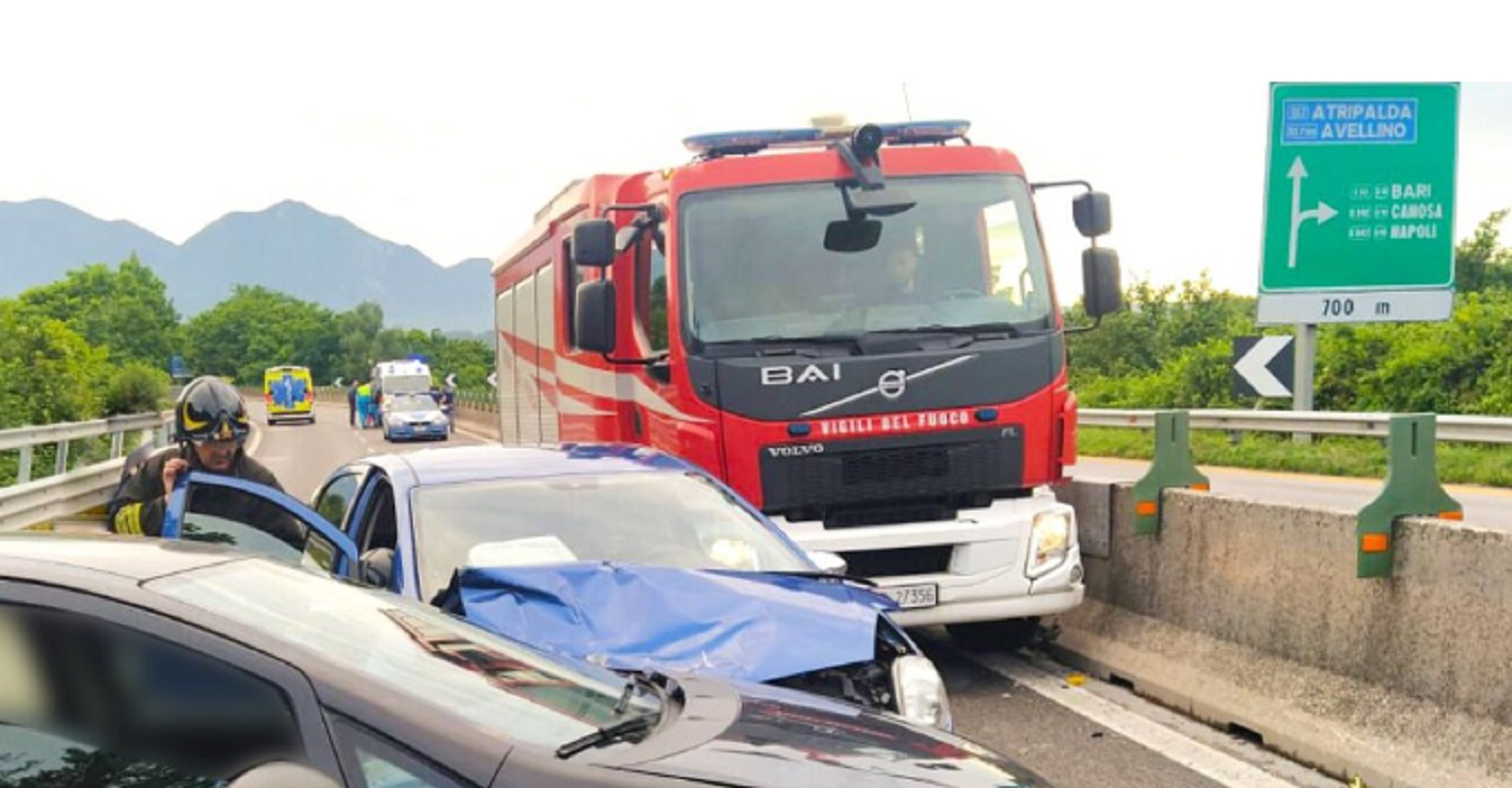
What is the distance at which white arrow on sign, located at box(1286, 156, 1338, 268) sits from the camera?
627 inches

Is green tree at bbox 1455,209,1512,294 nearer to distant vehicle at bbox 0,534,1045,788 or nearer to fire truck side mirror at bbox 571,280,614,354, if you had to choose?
fire truck side mirror at bbox 571,280,614,354

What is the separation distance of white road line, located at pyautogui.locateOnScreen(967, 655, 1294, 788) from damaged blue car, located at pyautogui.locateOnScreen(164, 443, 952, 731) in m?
1.66

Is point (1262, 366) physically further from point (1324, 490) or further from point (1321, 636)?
point (1321, 636)

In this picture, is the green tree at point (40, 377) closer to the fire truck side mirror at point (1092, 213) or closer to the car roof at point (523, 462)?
the fire truck side mirror at point (1092, 213)

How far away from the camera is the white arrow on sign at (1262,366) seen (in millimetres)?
17953

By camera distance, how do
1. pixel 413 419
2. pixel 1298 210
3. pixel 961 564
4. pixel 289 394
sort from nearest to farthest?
pixel 961 564
pixel 1298 210
pixel 413 419
pixel 289 394

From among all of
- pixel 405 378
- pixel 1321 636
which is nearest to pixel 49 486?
pixel 1321 636

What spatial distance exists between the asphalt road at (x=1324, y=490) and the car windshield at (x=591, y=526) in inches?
348

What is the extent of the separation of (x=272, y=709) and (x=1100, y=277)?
7.35 m

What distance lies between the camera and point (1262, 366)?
18125 mm

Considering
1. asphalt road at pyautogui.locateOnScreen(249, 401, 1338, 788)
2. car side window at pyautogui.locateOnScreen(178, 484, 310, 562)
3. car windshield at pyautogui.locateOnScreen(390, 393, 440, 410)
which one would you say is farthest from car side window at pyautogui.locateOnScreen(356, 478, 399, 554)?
car windshield at pyautogui.locateOnScreen(390, 393, 440, 410)

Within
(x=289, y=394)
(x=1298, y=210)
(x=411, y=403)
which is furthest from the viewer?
(x=289, y=394)

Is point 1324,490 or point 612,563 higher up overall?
point 612,563

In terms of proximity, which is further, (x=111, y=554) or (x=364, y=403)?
(x=364, y=403)
